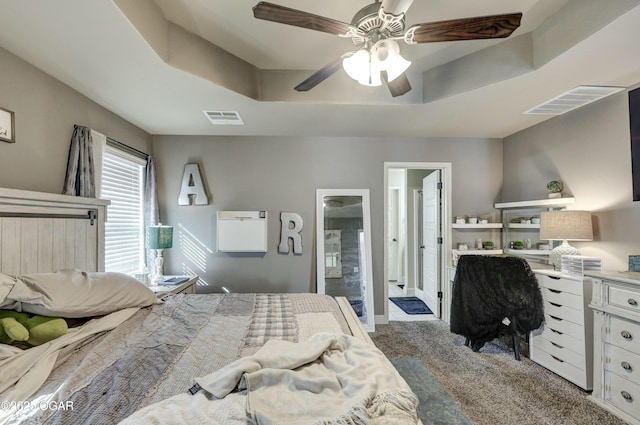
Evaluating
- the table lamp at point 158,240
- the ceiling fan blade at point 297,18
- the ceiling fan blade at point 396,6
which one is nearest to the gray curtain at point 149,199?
the table lamp at point 158,240

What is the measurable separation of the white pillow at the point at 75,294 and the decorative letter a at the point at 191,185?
165cm

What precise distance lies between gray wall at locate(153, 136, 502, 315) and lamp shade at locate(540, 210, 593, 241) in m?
1.14

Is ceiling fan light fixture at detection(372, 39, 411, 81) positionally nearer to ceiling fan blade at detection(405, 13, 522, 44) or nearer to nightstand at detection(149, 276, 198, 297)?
ceiling fan blade at detection(405, 13, 522, 44)

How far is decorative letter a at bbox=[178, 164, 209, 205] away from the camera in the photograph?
3377 millimetres

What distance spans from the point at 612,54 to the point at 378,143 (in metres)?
2.14

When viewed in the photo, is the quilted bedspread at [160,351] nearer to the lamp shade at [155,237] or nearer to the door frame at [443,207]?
the lamp shade at [155,237]

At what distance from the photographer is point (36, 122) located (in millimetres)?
1915

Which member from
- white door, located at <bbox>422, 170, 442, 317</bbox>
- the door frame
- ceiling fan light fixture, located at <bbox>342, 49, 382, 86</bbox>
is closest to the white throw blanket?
ceiling fan light fixture, located at <bbox>342, 49, 382, 86</bbox>

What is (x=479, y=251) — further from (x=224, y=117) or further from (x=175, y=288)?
(x=175, y=288)

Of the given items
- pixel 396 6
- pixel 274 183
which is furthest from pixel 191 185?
pixel 396 6

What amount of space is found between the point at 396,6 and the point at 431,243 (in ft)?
11.0

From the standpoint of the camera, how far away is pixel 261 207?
351 centimetres

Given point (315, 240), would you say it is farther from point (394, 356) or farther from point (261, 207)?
point (394, 356)

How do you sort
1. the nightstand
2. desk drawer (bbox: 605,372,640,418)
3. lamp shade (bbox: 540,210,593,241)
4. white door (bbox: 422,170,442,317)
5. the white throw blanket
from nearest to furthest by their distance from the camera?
1. the white throw blanket
2. desk drawer (bbox: 605,372,640,418)
3. lamp shade (bbox: 540,210,593,241)
4. the nightstand
5. white door (bbox: 422,170,442,317)
